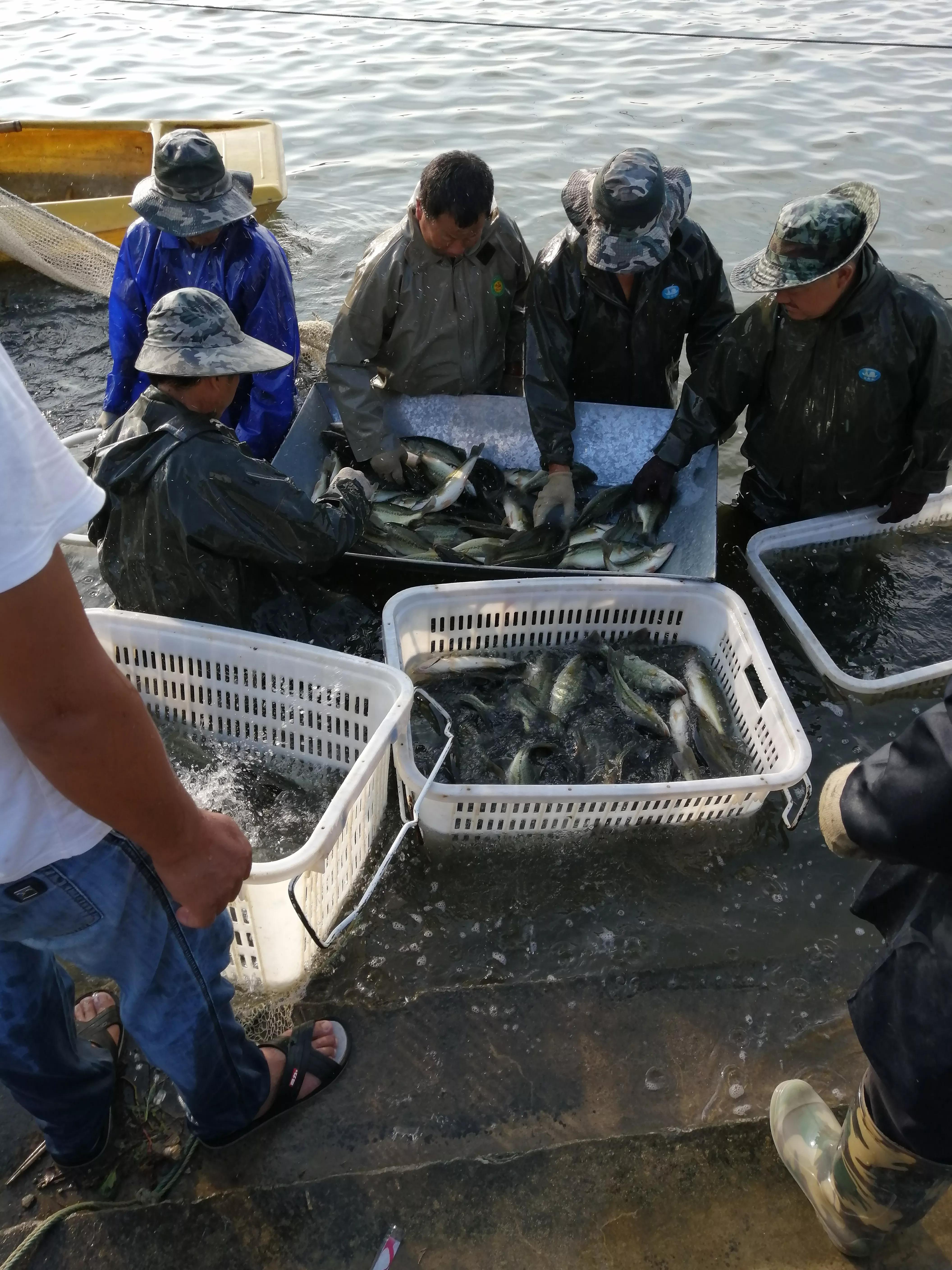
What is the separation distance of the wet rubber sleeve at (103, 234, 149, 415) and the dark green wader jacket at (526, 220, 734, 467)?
7.15 ft

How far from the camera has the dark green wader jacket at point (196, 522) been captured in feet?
10.5

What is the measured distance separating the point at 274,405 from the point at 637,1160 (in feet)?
13.6

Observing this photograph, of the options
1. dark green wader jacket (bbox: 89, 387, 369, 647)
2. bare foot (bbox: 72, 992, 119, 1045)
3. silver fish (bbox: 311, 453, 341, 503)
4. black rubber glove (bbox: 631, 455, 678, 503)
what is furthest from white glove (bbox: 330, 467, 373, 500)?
bare foot (bbox: 72, 992, 119, 1045)

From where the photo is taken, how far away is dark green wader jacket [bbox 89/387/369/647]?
321 centimetres

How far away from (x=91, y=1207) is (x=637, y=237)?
170 inches

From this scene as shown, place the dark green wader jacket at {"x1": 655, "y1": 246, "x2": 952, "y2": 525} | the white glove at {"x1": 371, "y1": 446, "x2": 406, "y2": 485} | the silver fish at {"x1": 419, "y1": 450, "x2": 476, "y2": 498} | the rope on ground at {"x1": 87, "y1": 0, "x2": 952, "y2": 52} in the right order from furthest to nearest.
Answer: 1. the rope on ground at {"x1": 87, "y1": 0, "x2": 952, "y2": 52}
2. the silver fish at {"x1": 419, "y1": 450, "x2": 476, "y2": 498}
3. the white glove at {"x1": 371, "y1": 446, "x2": 406, "y2": 485}
4. the dark green wader jacket at {"x1": 655, "y1": 246, "x2": 952, "y2": 525}

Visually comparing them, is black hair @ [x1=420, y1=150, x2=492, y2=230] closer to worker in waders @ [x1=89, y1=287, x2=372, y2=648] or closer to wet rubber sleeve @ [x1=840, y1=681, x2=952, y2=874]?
worker in waders @ [x1=89, y1=287, x2=372, y2=648]

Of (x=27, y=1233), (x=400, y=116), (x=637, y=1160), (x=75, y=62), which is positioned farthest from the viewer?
(x=75, y=62)

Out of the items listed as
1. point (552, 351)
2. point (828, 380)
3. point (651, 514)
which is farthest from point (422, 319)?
point (828, 380)

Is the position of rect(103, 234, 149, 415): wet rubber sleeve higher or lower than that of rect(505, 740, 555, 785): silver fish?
higher

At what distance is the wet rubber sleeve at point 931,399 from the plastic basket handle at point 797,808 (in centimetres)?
177

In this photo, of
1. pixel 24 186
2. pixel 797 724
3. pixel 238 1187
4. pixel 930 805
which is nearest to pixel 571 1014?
pixel 238 1187

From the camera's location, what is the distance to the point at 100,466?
323cm

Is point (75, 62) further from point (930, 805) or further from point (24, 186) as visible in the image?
point (930, 805)
